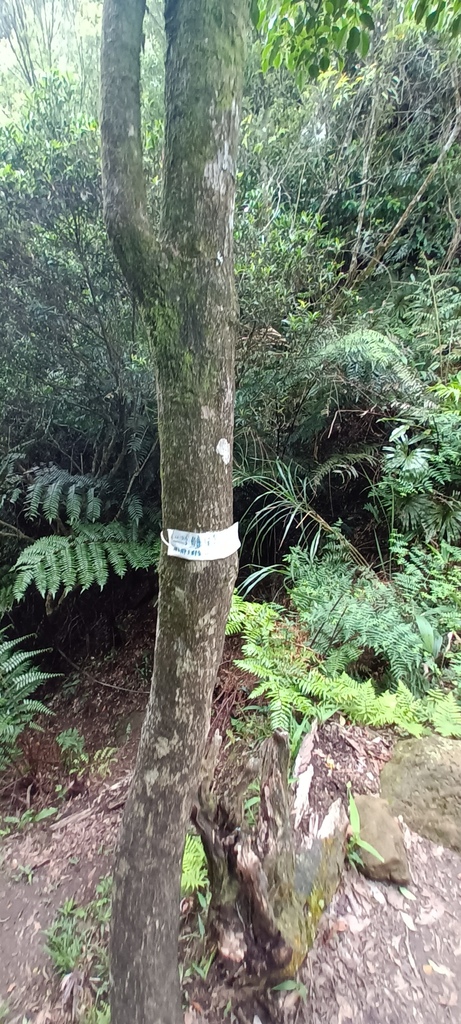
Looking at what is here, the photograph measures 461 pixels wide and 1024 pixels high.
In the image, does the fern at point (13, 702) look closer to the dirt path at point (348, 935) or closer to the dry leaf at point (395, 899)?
the dirt path at point (348, 935)

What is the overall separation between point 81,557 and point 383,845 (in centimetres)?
238

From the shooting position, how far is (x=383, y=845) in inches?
74.1

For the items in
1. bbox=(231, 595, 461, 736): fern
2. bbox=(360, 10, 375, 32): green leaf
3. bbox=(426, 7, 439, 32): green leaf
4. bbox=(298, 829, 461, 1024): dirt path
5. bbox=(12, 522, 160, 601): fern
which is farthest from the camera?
bbox=(12, 522, 160, 601): fern

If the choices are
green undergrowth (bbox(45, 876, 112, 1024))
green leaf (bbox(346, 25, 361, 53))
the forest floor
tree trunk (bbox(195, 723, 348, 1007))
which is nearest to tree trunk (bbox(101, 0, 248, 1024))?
tree trunk (bbox(195, 723, 348, 1007))

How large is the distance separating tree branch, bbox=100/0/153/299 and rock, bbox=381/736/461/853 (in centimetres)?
230

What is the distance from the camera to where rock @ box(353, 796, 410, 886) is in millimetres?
1834

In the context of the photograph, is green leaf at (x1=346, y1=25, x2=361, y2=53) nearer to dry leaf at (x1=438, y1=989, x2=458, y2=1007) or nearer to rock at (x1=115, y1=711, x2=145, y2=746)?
dry leaf at (x1=438, y1=989, x2=458, y2=1007)

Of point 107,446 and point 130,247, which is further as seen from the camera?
point 107,446

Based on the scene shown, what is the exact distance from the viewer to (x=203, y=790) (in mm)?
1638

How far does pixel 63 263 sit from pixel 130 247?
205 centimetres

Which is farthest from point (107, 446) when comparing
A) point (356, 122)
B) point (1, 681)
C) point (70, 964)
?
point (356, 122)

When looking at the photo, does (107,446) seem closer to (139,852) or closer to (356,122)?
(139,852)

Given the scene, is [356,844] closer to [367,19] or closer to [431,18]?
[367,19]

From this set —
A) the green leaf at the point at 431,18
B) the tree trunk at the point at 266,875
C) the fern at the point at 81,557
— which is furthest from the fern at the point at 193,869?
the green leaf at the point at 431,18
